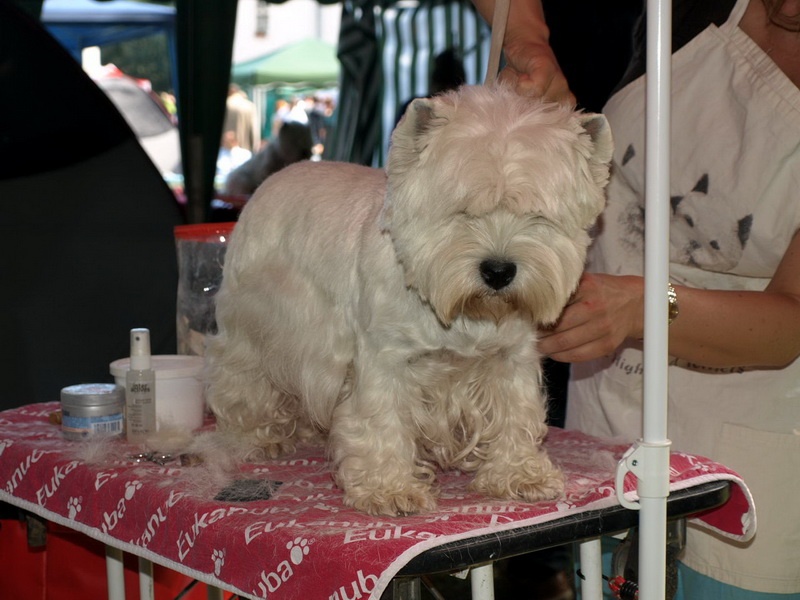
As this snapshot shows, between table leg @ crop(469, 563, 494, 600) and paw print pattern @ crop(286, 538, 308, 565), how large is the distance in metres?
0.23

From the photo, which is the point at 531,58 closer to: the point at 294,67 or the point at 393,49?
the point at 393,49

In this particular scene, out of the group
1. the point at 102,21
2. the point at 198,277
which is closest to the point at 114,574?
the point at 198,277

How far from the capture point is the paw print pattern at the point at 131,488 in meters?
1.53

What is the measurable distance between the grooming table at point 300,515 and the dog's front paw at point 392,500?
2 cm

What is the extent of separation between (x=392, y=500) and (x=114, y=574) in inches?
25.0

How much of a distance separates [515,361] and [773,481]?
638mm

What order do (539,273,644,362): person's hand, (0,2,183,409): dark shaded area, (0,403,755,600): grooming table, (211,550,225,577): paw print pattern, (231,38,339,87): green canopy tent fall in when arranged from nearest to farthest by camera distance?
(0,403,755,600): grooming table
(211,550,225,577): paw print pattern
(539,273,644,362): person's hand
(0,2,183,409): dark shaded area
(231,38,339,87): green canopy tent

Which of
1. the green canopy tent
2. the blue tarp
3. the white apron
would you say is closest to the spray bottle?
the white apron

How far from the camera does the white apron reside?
5.84 ft

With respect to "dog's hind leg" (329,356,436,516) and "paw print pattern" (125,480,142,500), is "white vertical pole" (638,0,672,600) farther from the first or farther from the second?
"paw print pattern" (125,480,142,500)

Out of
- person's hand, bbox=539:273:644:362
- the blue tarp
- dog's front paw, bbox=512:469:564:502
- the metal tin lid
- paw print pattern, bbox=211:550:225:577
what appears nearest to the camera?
paw print pattern, bbox=211:550:225:577

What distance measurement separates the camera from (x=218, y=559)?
1.37 m

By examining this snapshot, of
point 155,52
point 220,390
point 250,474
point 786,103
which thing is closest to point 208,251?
point 220,390

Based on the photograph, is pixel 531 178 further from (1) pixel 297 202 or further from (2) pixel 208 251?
(2) pixel 208 251
